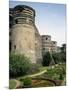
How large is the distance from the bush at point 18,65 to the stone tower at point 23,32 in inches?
2.0

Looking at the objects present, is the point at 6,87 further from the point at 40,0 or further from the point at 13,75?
the point at 40,0

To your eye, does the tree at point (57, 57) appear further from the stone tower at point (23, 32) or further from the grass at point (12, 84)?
the grass at point (12, 84)

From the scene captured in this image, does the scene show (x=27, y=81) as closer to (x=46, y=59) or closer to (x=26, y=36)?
(x=46, y=59)

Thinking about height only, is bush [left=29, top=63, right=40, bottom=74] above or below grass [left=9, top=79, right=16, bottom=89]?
above

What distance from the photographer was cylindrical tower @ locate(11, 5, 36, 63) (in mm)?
2090

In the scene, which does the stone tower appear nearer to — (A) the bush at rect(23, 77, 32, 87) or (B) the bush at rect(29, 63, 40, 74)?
(B) the bush at rect(29, 63, 40, 74)

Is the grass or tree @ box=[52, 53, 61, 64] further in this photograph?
tree @ box=[52, 53, 61, 64]

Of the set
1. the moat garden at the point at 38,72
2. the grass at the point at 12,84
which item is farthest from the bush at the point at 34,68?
the grass at the point at 12,84

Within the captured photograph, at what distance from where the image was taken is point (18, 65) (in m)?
2.09

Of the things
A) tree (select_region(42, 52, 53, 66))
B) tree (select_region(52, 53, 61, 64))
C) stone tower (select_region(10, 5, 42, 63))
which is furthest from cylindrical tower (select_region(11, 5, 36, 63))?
tree (select_region(52, 53, 61, 64))

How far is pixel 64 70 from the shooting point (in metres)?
2.21

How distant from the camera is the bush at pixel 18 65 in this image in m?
2.07

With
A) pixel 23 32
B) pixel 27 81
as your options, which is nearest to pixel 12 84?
pixel 27 81

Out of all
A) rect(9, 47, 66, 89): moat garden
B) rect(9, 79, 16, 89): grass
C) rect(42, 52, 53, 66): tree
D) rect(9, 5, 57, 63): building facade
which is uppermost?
rect(9, 5, 57, 63): building facade
